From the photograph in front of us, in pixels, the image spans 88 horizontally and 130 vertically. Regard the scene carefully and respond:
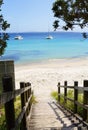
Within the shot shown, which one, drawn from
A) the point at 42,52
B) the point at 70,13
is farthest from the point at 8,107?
the point at 42,52

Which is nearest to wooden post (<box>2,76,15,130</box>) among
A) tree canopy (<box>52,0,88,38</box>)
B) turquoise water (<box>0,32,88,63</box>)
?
tree canopy (<box>52,0,88,38</box>)

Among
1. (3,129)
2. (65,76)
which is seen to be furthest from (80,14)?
(65,76)

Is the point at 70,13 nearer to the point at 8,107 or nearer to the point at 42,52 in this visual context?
the point at 8,107

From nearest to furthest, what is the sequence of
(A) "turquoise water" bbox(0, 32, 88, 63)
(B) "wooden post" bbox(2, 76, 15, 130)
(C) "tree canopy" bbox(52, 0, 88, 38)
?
1. (B) "wooden post" bbox(2, 76, 15, 130)
2. (C) "tree canopy" bbox(52, 0, 88, 38)
3. (A) "turquoise water" bbox(0, 32, 88, 63)

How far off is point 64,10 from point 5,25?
1760mm

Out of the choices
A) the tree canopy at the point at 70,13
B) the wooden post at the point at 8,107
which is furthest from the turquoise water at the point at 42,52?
the wooden post at the point at 8,107

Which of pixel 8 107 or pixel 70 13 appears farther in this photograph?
pixel 70 13

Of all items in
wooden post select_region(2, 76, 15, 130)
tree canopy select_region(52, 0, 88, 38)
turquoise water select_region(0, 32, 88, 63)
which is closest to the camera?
wooden post select_region(2, 76, 15, 130)

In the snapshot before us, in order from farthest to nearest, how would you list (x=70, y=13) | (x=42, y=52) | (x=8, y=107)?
1. (x=42, y=52)
2. (x=70, y=13)
3. (x=8, y=107)

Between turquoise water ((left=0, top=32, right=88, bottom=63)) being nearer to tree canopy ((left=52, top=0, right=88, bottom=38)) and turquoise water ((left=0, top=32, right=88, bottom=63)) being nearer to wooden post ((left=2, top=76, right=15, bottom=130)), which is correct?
tree canopy ((left=52, top=0, right=88, bottom=38))

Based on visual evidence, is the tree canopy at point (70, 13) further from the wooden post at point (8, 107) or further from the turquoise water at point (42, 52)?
the turquoise water at point (42, 52)

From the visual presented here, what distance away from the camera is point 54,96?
1764 centimetres

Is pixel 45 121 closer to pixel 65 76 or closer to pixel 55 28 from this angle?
pixel 55 28

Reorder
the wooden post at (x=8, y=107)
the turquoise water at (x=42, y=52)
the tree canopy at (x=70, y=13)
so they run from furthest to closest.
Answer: the turquoise water at (x=42, y=52) → the tree canopy at (x=70, y=13) → the wooden post at (x=8, y=107)
